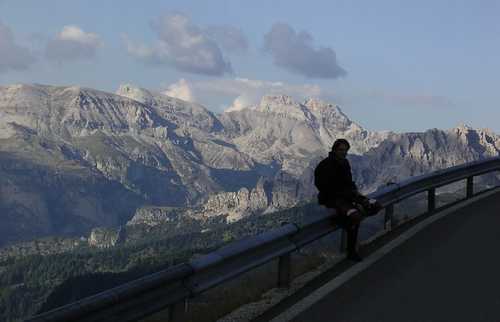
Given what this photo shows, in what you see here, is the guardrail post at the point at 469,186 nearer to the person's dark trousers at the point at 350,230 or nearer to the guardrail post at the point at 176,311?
the person's dark trousers at the point at 350,230

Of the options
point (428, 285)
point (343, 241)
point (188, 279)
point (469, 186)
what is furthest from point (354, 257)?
point (469, 186)

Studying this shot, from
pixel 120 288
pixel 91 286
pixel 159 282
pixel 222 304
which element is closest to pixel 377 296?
pixel 222 304

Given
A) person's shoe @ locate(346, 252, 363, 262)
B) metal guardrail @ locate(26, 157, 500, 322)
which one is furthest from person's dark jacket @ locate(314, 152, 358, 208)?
person's shoe @ locate(346, 252, 363, 262)

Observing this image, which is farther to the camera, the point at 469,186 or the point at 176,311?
the point at 469,186

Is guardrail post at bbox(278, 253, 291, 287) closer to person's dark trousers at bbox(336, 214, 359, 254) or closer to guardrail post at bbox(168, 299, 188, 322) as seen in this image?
person's dark trousers at bbox(336, 214, 359, 254)

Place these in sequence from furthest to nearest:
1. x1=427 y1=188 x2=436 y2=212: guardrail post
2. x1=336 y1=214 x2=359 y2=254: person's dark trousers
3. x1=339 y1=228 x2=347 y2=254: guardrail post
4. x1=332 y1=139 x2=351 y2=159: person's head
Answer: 1. x1=427 y1=188 x2=436 y2=212: guardrail post
2. x1=339 y1=228 x2=347 y2=254: guardrail post
3. x1=336 y1=214 x2=359 y2=254: person's dark trousers
4. x1=332 y1=139 x2=351 y2=159: person's head

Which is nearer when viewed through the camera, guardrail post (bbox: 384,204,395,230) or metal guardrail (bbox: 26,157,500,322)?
metal guardrail (bbox: 26,157,500,322)

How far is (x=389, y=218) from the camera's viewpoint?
48.8 feet

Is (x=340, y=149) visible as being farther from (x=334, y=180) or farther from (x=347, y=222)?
(x=347, y=222)

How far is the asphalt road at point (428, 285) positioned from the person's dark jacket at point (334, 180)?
1.12 metres

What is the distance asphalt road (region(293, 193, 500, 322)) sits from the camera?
26.0 ft

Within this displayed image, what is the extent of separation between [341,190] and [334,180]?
214 mm

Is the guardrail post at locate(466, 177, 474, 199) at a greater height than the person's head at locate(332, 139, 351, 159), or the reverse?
the person's head at locate(332, 139, 351, 159)

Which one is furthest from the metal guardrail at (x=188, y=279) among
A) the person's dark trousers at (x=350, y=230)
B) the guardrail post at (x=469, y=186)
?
the guardrail post at (x=469, y=186)
